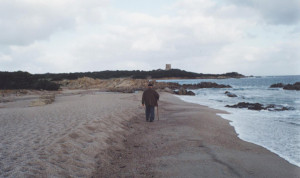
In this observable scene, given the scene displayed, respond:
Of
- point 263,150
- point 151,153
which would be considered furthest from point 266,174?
point 151,153

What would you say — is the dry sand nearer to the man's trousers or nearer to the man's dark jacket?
the man's trousers

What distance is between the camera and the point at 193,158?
16.4 ft

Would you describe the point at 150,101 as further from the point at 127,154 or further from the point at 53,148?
the point at 53,148

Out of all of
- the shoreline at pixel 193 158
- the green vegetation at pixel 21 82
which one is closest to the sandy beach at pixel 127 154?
the shoreline at pixel 193 158

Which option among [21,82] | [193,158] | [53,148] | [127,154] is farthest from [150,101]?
[21,82]

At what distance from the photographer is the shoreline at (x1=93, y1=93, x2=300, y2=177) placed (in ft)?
14.1

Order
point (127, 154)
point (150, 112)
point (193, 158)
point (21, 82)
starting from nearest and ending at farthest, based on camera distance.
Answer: point (193, 158)
point (127, 154)
point (150, 112)
point (21, 82)

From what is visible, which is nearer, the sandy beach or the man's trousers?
the sandy beach

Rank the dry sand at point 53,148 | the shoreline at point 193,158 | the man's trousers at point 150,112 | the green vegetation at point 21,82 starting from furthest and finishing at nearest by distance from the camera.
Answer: the green vegetation at point 21,82 < the man's trousers at point 150,112 < the shoreline at point 193,158 < the dry sand at point 53,148

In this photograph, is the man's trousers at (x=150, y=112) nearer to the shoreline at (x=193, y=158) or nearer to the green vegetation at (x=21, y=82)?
the shoreline at (x=193, y=158)

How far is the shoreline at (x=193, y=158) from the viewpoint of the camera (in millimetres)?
4309

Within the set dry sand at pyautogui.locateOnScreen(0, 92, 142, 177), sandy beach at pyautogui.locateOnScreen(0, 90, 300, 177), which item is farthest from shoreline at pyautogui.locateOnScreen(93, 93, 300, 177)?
dry sand at pyautogui.locateOnScreen(0, 92, 142, 177)

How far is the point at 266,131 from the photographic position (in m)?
8.00

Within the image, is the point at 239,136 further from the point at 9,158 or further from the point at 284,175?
the point at 9,158
